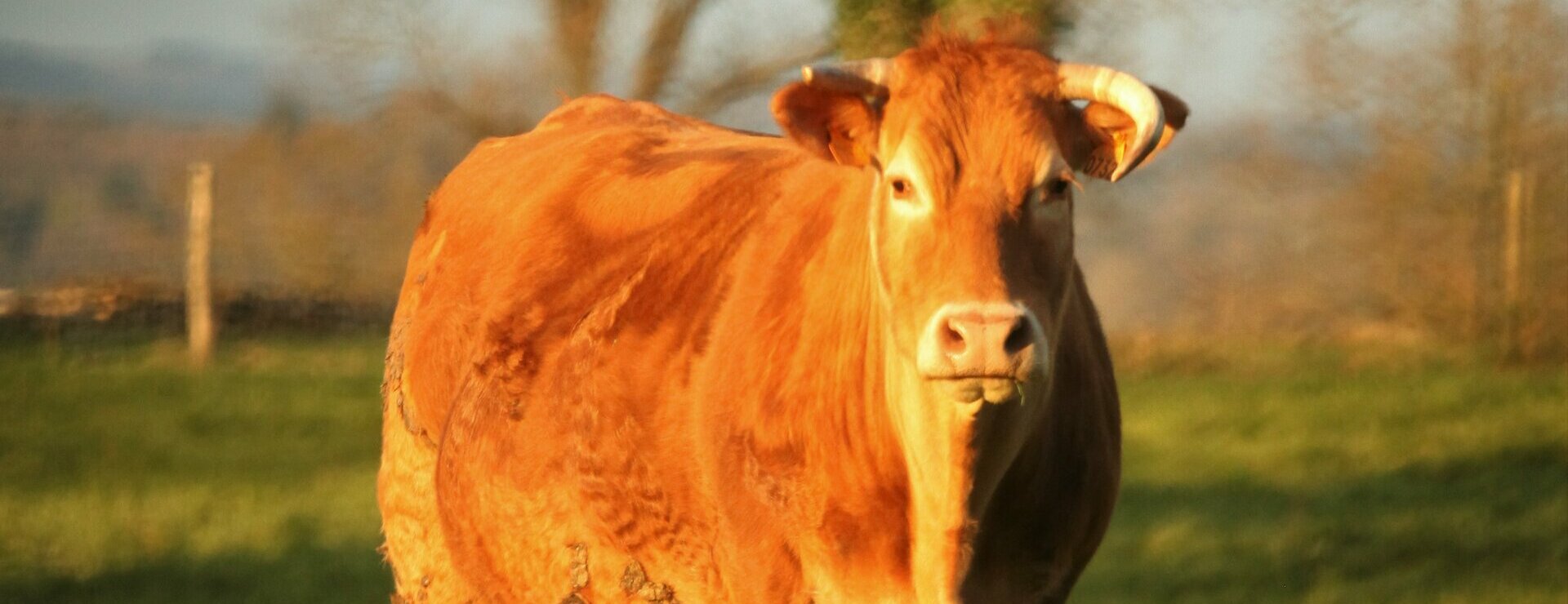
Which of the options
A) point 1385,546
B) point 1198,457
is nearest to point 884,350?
point 1385,546

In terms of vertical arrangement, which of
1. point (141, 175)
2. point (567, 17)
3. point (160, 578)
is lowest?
point (160, 578)

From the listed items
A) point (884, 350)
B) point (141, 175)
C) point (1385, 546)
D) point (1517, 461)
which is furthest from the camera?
point (141, 175)

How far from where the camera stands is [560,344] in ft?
14.7

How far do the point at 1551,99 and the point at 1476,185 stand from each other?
0.88 metres

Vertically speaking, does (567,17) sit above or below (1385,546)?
above

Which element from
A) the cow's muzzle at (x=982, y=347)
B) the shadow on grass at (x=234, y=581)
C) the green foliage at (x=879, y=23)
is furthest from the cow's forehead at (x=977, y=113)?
the shadow on grass at (x=234, y=581)

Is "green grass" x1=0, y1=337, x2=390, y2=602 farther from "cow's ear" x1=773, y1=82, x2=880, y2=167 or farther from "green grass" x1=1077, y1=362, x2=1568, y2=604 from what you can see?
"cow's ear" x1=773, y1=82, x2=880, y2=167

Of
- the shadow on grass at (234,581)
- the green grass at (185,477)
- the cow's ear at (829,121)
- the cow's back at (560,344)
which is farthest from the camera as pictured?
the green grass at (185,477)

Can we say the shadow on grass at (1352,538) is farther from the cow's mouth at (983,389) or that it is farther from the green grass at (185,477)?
the cow's mouth at (983,389)

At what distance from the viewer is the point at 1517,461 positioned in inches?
408

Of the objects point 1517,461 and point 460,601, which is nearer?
point 460,601

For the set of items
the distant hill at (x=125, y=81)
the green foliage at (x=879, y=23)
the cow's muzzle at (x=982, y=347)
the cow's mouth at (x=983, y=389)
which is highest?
the distant hill at (x=125, y=81)

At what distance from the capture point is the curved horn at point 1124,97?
10.6 ft

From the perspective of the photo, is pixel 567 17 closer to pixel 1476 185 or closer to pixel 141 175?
pixel 141 175
